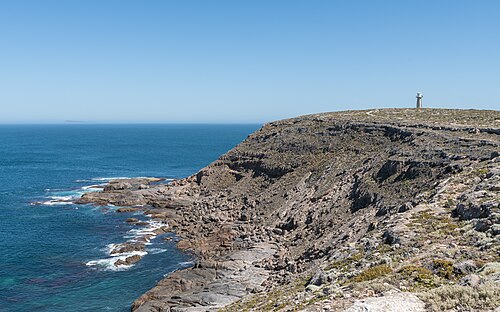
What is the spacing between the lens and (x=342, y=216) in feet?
160

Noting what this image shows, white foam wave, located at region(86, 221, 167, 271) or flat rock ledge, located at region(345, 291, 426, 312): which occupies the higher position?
flat rock ledge, located at region(345, 291, 426, 312)

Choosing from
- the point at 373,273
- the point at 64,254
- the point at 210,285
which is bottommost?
the point at 64,254

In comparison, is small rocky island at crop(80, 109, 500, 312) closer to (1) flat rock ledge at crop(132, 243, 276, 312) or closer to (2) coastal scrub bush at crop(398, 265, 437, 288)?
(2) coastal scrub bush at crop(398, 265, 437, 288)

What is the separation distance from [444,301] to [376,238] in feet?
43.6

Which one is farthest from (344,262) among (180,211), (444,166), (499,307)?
(180,211)

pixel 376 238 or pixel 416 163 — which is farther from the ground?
pixel 416 163

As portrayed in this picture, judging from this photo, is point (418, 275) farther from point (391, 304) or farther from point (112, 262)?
point (112, 262)

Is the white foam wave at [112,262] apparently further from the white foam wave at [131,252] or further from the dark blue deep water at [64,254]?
the dark blue deep water at [64,254]

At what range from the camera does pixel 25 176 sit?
113375 millimetres

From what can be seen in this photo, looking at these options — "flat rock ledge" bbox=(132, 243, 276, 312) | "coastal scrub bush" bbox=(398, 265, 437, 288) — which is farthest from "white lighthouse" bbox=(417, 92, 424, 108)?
"coastal scrub bush" bbox=(398, 265, 437, 288)

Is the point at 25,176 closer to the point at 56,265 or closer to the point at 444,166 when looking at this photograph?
the point at 56,265

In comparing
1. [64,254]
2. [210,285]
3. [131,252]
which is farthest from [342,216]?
[64,254]

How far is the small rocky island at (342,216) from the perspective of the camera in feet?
71.1

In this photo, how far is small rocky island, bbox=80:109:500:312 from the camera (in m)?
21.7
